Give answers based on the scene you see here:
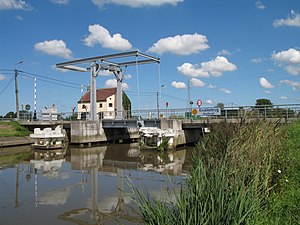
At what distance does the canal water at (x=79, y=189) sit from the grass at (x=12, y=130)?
39.7 ft

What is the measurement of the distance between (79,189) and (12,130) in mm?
20943

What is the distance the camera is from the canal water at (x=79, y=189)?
21.2ft

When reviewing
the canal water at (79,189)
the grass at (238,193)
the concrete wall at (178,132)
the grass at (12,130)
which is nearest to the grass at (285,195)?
the grass at (238,193)

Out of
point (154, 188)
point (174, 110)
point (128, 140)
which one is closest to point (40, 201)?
point (154, 188)

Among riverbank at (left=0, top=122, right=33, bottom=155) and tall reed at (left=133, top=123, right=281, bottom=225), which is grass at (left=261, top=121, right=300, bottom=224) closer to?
tall reed at (left=133, top=123, right=281, bottom=225)

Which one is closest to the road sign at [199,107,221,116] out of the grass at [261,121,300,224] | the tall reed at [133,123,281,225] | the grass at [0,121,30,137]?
the grass at [261,121,300,224]

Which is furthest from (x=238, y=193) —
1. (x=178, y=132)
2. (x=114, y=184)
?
(x=178, y=132)

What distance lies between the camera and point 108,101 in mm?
54688

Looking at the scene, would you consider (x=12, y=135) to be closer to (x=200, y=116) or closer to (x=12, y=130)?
(x=12, y=130)

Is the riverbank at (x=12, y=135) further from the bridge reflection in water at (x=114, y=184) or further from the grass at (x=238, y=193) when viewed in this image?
the grass at (x=238, y=193)

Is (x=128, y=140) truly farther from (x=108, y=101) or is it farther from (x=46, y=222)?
(x=108, y=101)

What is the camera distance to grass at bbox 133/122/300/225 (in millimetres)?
3234

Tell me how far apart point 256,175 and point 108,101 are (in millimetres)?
51554

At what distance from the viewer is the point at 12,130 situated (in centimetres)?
2722
